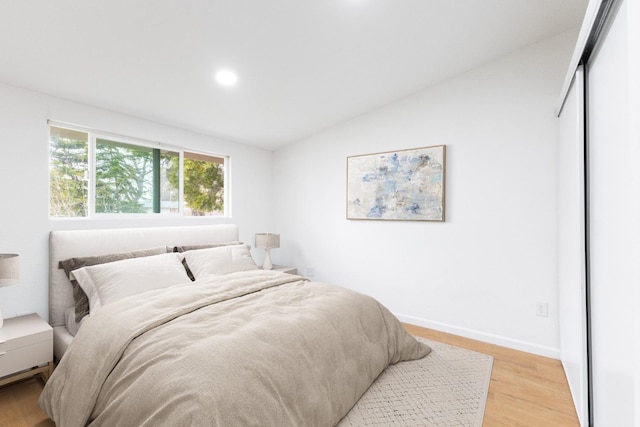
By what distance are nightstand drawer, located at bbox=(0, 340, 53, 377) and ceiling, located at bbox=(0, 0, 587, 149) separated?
1923mm

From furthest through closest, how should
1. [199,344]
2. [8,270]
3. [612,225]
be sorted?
1. [8,270]
2. [199,344]
3. [612,225]

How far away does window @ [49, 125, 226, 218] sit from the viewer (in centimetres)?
282

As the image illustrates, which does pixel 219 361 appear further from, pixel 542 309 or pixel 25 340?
pixel 542 309

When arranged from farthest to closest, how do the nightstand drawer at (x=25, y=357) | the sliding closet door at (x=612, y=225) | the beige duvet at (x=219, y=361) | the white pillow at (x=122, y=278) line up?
the white pillow at (x=122, y=278)
the nightstand drawer at (x=25, y=357)
the beige duvet at (x=219, y=361)
the sliding closet door at (x=612, y=225)

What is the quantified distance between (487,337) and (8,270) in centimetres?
381

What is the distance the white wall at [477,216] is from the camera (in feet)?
9.03

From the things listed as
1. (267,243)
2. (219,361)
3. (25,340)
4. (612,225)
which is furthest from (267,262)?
(612,225)

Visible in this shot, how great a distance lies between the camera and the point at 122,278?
2430mm

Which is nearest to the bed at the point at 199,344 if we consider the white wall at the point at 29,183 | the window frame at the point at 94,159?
the white wall at the point at 29,183

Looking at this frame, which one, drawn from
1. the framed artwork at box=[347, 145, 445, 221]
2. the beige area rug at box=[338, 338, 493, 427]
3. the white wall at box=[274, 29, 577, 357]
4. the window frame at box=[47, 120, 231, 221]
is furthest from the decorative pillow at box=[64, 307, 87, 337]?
the framed artwork at box=[347, 145, 445, 221]

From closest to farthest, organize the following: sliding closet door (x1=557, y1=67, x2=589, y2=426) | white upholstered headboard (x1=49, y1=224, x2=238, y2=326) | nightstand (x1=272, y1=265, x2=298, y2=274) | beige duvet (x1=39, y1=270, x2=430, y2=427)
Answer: beige duvet (x1=39, y1=270, x2=430, y2=427), sliding closet door (x1=557, y1=67, x2=589, y2=426), white upholstered headboard (x1=49, y1=224, x2=238, y2=326), nightstand (x1=272, y1=265, x2=298, y2=274)

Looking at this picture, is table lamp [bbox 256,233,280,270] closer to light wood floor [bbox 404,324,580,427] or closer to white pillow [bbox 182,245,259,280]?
white pillow [bbox 182,245,259,280]

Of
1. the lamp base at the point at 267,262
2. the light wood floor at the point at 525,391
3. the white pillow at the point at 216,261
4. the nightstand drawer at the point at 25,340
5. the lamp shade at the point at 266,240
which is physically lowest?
the light wood floor at the point at 525,391

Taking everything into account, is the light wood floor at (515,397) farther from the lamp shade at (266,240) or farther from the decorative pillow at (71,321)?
the lamp shade at (266,240)
